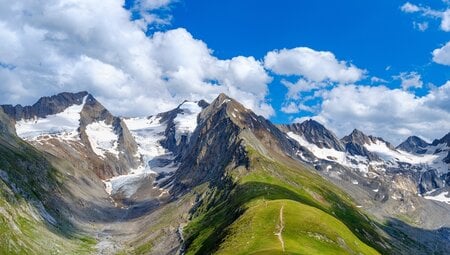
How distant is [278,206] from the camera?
580 feet

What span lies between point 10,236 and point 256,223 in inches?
3715

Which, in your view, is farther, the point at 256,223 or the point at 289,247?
the point at 256,223

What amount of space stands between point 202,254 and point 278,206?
30.1 meters

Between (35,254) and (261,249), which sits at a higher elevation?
(261,249)

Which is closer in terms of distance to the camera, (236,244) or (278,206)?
(236,244)

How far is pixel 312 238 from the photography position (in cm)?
14212

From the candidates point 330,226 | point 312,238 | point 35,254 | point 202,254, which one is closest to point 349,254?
point 312,238

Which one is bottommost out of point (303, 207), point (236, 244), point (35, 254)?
point (35, 254)

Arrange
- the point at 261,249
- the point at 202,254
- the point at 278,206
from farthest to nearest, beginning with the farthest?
the point at 278,206
the point at 202,254
the point at 261,249

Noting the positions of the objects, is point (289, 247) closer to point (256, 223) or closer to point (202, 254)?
point (256, 223)

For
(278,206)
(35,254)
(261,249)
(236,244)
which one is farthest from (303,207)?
(35,254)

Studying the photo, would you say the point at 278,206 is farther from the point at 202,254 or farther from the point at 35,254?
the point at 35,254

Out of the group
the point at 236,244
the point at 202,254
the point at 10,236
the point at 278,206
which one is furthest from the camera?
the point at 10,236

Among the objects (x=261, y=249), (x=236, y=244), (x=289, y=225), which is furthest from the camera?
(x=289, y=225)
